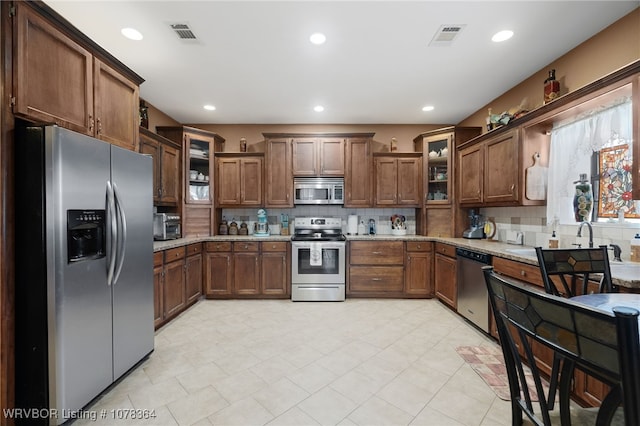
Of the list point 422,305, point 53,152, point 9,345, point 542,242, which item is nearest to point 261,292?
point 422,305

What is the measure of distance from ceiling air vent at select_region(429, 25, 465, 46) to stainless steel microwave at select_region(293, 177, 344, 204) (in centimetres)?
222

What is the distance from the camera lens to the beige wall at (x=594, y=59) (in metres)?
1.97

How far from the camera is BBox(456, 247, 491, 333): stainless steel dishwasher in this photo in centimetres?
273

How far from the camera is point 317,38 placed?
7.44ft

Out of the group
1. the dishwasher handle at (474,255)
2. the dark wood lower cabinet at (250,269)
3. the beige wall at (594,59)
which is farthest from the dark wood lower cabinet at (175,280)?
the beige wall at (594,59)

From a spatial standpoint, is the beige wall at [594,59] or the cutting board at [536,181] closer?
the beige wall at [594,59]

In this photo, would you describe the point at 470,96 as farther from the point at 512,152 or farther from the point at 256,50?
the point at 256,50

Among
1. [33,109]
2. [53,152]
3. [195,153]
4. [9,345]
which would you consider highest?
[195,153]

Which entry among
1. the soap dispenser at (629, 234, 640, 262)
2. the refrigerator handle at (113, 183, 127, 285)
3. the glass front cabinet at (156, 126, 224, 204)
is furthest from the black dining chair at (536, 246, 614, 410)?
the glass front cabinet at (156, 126, 224, 204)

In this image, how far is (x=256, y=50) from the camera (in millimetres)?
2445

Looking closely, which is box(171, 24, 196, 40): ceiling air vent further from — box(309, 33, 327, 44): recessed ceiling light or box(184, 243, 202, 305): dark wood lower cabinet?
box(184, 243, 202, 305): dark wood lower cabinet

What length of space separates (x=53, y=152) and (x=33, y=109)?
0.30m

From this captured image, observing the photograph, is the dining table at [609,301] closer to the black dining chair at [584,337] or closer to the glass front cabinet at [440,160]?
the black dining chair at [584,337]

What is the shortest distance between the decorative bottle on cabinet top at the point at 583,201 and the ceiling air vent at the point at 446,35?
1653 millimetres
